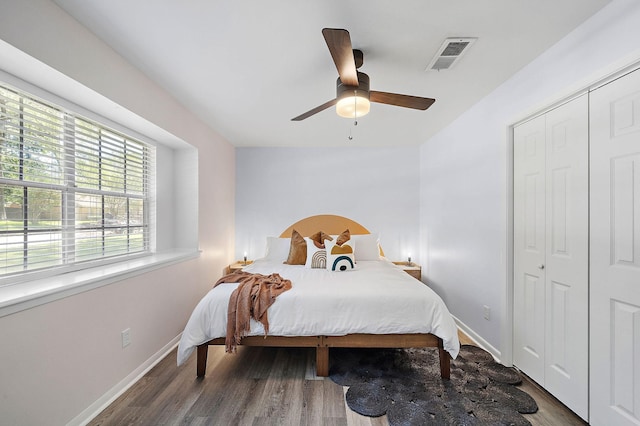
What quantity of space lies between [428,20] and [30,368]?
287cm

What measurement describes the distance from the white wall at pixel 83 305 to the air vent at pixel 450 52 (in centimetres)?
227

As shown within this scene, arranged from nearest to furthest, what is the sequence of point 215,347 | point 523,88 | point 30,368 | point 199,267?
point 30,368
point 523,88
point 215,347
point 199,267

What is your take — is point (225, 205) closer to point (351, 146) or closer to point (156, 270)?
point (156, 270)

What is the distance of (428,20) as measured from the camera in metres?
1.60

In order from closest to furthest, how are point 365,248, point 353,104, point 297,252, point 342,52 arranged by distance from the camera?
point 342,52 → point 353,104 → point 297,252 → point 365,248

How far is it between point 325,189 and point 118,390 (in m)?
3.36

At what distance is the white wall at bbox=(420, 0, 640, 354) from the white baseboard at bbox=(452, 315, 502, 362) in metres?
0.04

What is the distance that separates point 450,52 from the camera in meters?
1.90

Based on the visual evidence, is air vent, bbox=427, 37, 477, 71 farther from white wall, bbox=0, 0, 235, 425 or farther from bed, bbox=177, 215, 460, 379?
white wall, bbox=0, 0, 235, 425

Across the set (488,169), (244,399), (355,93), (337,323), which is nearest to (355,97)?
(355,93)

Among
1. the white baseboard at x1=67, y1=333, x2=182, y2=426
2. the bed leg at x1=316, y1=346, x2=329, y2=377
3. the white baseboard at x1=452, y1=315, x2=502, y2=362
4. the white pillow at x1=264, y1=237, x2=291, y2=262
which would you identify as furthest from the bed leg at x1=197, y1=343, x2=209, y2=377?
the white baseboard at x1=452, y1=315, x2=502, y2=362

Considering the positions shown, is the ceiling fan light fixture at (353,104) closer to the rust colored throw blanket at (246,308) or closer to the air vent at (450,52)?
the air vent at (450,52)

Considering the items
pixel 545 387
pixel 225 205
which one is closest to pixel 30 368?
pixel 225 205

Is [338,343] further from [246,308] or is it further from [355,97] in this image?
[355,97]
